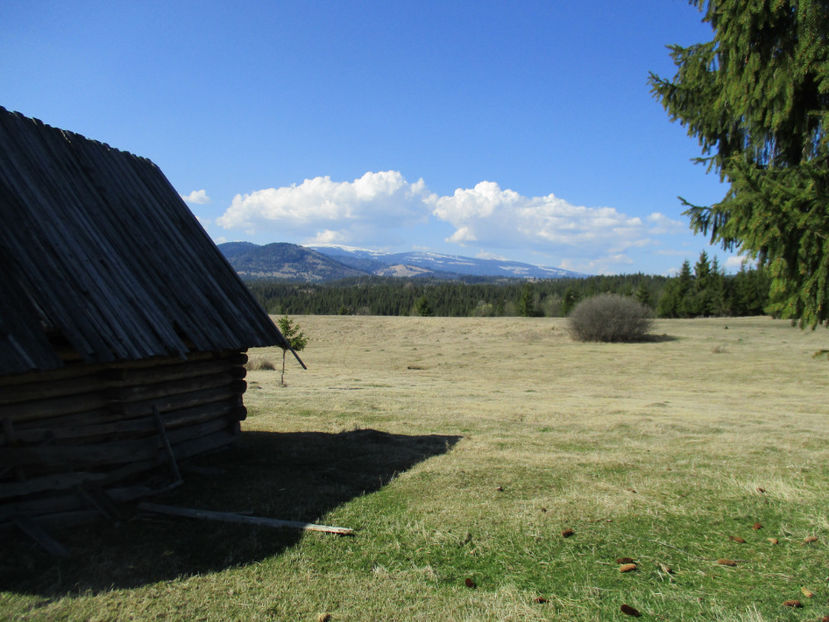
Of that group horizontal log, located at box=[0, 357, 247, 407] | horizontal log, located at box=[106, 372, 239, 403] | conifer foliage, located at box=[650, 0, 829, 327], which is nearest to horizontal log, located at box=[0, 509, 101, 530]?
horizontal log, located at box=[0, 357, 247, 407]

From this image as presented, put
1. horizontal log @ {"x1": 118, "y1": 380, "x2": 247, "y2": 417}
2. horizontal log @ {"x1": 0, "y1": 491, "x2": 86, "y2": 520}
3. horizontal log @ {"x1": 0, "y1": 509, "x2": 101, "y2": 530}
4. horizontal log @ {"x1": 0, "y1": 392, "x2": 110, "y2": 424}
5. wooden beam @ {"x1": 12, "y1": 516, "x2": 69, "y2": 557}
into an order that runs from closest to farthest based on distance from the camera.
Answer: wooden beam @ {"x1": 12, "y1": 516, "x2": 69, "y2": 557} < horizontal log @ {"x1": 0, "y1": 491, "x2": 86, "y2": 520} < horizontal log @ {"x1": 0, "y1": 509, "x2": 101, "y2": 530} < horizontal log @ {"x1": 0, "y1": 392, "x2": 110, "y2": 424} < horizontal log @ {"x1": 118, "y1": 380, "x2": 247, "y2": 417}

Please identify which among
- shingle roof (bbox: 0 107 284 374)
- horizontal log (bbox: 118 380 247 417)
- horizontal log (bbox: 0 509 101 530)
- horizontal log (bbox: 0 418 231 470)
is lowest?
horizontal log (bbox: 0 509 101 530)

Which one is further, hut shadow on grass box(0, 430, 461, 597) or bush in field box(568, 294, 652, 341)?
bush in field box(568, 294, 652, 341)

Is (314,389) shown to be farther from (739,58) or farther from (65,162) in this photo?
(739,58)

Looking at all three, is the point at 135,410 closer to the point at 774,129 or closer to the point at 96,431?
the point at 96,431

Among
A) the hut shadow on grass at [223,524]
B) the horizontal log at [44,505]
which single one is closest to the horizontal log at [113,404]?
the horizontal log at [44,505]

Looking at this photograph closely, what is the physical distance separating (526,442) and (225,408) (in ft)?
18.7

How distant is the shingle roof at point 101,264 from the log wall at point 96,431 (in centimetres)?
70

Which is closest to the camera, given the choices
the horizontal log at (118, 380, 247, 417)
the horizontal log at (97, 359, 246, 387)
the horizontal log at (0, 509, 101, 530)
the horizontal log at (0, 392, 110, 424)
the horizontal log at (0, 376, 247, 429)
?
the horizontal log at (0, 509, 101, 530)

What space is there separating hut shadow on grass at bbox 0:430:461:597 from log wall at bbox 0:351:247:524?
0.38 m

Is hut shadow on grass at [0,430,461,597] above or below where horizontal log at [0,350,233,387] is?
below

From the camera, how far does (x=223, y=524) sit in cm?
618

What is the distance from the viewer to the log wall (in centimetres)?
610

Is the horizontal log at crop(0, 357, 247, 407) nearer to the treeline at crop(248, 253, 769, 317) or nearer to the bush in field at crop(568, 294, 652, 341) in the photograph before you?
the treeline at crop(248, 253, 769, 317)
